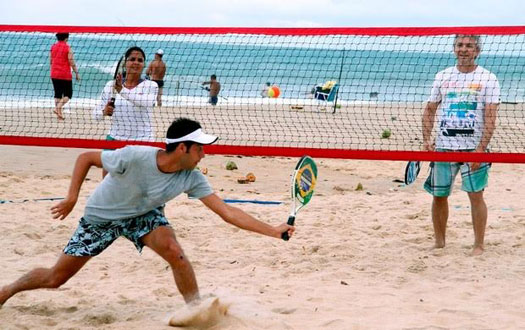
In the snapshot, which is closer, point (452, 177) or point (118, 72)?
point (452, 177)

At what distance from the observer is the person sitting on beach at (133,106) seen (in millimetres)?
6809

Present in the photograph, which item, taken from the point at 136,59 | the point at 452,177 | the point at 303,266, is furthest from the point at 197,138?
the point at 452,177

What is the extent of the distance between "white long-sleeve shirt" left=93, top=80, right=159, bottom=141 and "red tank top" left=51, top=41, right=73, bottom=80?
27.3 ft

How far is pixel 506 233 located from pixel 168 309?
11.5ft

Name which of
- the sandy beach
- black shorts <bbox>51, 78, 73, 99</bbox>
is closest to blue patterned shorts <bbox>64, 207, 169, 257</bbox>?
the sandy beach

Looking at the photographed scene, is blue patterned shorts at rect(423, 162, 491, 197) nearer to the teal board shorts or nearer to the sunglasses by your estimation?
the teal board shorts

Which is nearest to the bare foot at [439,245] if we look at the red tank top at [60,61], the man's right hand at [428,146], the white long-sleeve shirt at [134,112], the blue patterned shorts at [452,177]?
the blue patterned shorts at [452,177]

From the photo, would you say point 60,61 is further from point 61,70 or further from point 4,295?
point 4,295

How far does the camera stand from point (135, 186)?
4738mm

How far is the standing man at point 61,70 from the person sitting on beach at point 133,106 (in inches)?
315

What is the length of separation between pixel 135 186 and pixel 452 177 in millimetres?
2795

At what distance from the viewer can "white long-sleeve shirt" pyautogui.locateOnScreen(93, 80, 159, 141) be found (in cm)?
682

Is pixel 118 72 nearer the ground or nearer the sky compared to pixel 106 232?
nearer the sky

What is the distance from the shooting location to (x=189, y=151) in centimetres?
460
